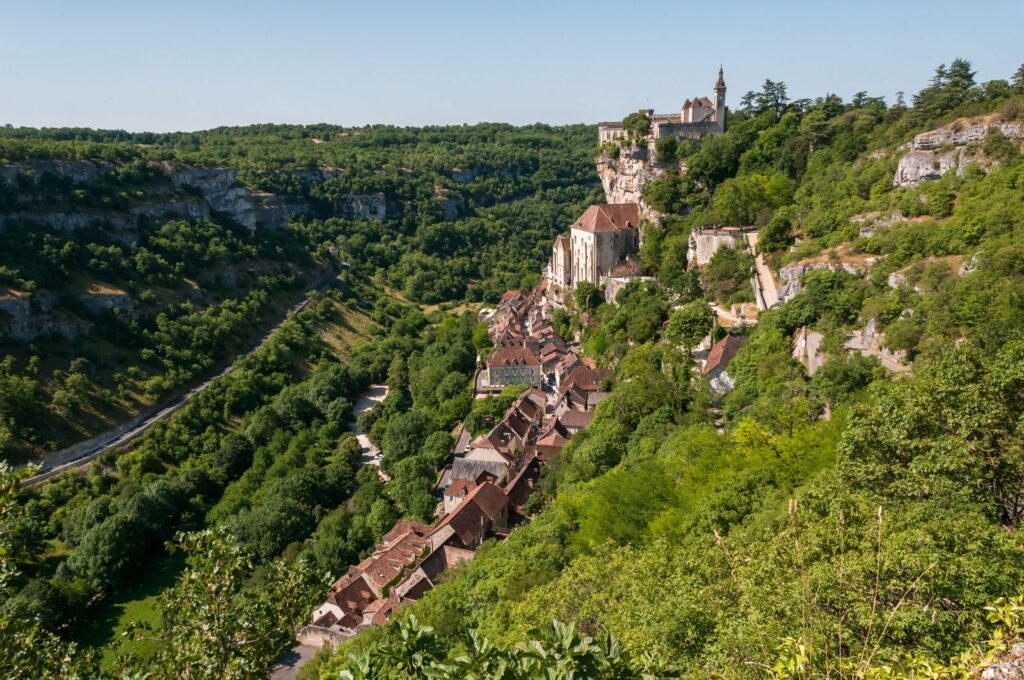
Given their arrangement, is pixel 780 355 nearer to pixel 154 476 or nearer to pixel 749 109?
pixel 749 109

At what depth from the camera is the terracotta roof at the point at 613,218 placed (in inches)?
2028

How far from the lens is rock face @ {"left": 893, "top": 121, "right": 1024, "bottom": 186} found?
32.1 metres

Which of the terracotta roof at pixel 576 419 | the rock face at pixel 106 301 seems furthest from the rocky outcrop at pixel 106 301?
the terracotta roof at pixel 576 419

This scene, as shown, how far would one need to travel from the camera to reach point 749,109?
179ft

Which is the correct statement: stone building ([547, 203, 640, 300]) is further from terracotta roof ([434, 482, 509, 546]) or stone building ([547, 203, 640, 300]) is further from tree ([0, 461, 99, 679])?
tree ([0, 461, 99, 679])

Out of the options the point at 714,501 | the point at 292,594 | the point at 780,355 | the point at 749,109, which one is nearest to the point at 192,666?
the point at 292,594

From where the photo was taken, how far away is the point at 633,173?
53.5 m

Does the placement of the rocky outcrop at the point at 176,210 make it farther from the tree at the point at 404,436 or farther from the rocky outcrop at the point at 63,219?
the tree at the point at 404,436

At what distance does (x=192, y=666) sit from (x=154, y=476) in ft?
140

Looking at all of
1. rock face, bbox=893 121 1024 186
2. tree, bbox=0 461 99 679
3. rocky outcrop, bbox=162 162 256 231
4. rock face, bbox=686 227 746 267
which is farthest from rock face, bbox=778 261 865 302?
rocky outcrop, bbox=162 162 256 231

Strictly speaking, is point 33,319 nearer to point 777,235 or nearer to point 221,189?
point 221,189

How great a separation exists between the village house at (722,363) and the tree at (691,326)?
131 cm

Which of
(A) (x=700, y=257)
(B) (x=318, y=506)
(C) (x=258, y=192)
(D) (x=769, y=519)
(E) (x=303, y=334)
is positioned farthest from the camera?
(C) (x=258, y=192)

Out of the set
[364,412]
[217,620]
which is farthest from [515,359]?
[217,620]
